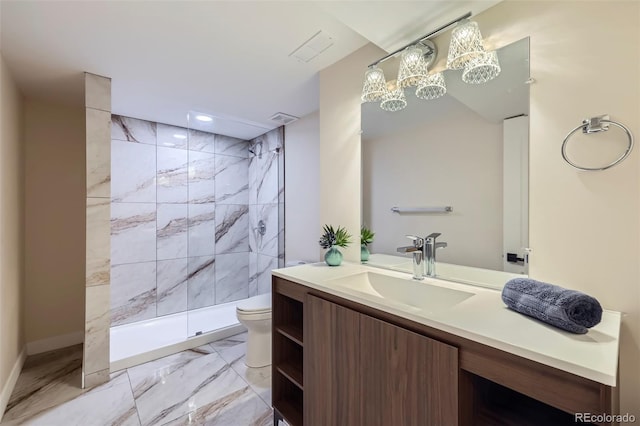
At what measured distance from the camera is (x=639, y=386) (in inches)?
36.1

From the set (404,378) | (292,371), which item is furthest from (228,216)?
(404,378)

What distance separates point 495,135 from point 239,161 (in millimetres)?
2993

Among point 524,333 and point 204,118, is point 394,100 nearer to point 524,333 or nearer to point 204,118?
point 524,333

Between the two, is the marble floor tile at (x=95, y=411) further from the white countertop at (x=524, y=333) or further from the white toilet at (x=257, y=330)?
the white countertop at (x=524, y=333)

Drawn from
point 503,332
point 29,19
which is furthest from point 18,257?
point 503,332

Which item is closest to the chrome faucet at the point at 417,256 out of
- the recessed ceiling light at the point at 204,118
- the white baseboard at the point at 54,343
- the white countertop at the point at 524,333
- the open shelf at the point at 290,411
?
the white countertop at the point at 524,333

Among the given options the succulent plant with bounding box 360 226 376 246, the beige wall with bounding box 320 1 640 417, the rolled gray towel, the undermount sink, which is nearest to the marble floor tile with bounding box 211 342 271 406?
the undermount sink

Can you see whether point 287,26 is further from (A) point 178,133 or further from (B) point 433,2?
(A) point 178,133

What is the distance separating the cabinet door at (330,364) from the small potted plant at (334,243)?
42 cm

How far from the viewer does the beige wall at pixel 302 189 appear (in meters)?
2.83

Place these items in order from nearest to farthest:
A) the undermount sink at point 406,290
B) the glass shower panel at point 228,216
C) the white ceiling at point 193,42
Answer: the undermount sink at point 406,290 → the white ceiling at point 193,42 → the glass shower panel at point 228,216

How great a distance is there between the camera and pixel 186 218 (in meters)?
3.39

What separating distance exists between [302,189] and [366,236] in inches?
51.8

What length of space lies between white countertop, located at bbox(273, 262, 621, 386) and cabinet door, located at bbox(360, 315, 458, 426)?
71 mm
